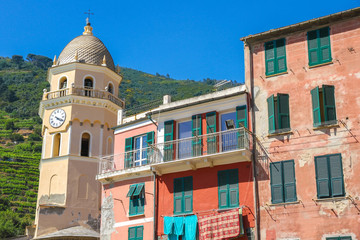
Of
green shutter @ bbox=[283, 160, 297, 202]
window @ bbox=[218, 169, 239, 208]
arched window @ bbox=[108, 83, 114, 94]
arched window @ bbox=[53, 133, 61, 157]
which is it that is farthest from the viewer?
arched window @ bbox=[108, 83, 114, 94]

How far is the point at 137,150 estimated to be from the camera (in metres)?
28.8

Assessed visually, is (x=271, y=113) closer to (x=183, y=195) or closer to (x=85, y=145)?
(x=183, y=195)

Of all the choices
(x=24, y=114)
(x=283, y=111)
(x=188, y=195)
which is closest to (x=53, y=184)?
(x=188, y=195)

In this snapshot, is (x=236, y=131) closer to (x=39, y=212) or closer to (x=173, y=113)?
(x=173, y=113)

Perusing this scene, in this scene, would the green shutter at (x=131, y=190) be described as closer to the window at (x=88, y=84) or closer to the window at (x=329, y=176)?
the window at (x=329, y=176)

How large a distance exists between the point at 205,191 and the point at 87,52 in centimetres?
2029

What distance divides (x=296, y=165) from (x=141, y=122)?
9.67 meters

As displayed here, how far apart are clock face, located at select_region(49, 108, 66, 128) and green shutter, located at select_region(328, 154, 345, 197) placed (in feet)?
73.3

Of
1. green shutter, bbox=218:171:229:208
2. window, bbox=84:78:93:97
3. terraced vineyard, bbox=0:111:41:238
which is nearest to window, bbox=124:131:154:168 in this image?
green shutter, bbox=218:171:229:208

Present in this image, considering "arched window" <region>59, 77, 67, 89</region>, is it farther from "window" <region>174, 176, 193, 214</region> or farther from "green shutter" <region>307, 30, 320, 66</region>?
"green shutter" <region>307, 30, 320, 66</region>

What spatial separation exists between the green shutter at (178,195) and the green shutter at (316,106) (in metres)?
7.03

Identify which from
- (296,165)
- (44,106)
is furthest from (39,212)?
(296,165)

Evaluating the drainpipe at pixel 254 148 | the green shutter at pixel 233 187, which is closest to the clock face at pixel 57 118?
the drainpipe at pixel 254 148

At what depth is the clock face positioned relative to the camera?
39281 mm
